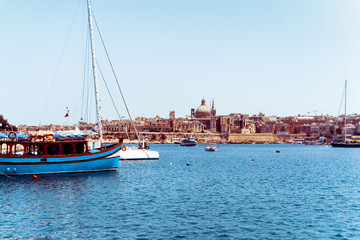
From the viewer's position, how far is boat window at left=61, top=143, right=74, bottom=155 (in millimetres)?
39031

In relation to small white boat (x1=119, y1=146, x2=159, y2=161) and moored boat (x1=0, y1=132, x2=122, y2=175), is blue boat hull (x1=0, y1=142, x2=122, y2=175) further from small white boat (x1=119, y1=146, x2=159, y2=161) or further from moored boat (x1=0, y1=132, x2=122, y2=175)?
small white boat (x1=119, y1=146, x2=159, y2=161)

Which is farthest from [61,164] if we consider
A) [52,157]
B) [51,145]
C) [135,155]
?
[135,155]

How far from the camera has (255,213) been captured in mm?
22781

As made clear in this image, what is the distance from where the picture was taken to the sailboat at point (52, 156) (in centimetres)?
3722

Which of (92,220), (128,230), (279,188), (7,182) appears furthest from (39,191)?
(279,188)

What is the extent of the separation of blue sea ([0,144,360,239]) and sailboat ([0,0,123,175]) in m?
1.26

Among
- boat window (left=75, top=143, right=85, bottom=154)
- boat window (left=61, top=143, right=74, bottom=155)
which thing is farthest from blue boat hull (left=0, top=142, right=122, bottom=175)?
boat window (left=61, top=143, right=74, bottom=155)

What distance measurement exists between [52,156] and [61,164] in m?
1.05

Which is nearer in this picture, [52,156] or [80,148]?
[52,156]

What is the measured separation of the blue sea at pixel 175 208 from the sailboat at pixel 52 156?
4.14ft

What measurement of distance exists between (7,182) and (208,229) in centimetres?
2025

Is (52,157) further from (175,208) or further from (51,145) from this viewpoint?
(175,208)

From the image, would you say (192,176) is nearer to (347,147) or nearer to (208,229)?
(208,229)

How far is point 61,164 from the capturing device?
3847 cm
